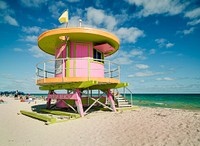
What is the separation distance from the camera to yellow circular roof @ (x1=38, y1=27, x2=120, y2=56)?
959 cm

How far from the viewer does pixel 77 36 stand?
10.1m

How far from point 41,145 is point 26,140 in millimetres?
959

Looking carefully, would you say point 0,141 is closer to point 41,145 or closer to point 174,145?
point 41,145

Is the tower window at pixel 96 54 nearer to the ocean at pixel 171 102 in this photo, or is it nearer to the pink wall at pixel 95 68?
the pink wall at pixel 95 68

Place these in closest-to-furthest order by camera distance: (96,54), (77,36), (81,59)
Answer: (77,36) → (81,59) → (96,54)

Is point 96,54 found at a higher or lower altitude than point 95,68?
higher

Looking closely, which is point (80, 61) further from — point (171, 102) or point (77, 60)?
point (171, 102)

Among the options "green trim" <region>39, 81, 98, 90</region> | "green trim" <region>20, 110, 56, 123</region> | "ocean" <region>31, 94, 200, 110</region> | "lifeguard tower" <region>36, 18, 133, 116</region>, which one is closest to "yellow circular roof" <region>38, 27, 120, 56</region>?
"lifeguard tower" <region>36, 18, 133, 116</region>

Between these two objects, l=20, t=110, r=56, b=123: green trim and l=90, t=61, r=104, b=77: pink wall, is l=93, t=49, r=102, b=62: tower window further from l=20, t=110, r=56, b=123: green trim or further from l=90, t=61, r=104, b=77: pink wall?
l=20, t=110, r=56, b=123: green trim

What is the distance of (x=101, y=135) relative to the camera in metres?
5.74

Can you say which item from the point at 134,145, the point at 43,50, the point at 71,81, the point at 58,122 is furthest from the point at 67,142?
the point at 43,50

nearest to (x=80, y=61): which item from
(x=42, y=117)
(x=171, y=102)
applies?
(x=42, y=117)

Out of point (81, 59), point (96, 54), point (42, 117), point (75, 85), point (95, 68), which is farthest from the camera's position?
point (96, 54)

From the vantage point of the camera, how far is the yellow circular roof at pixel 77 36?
9.59 metres
